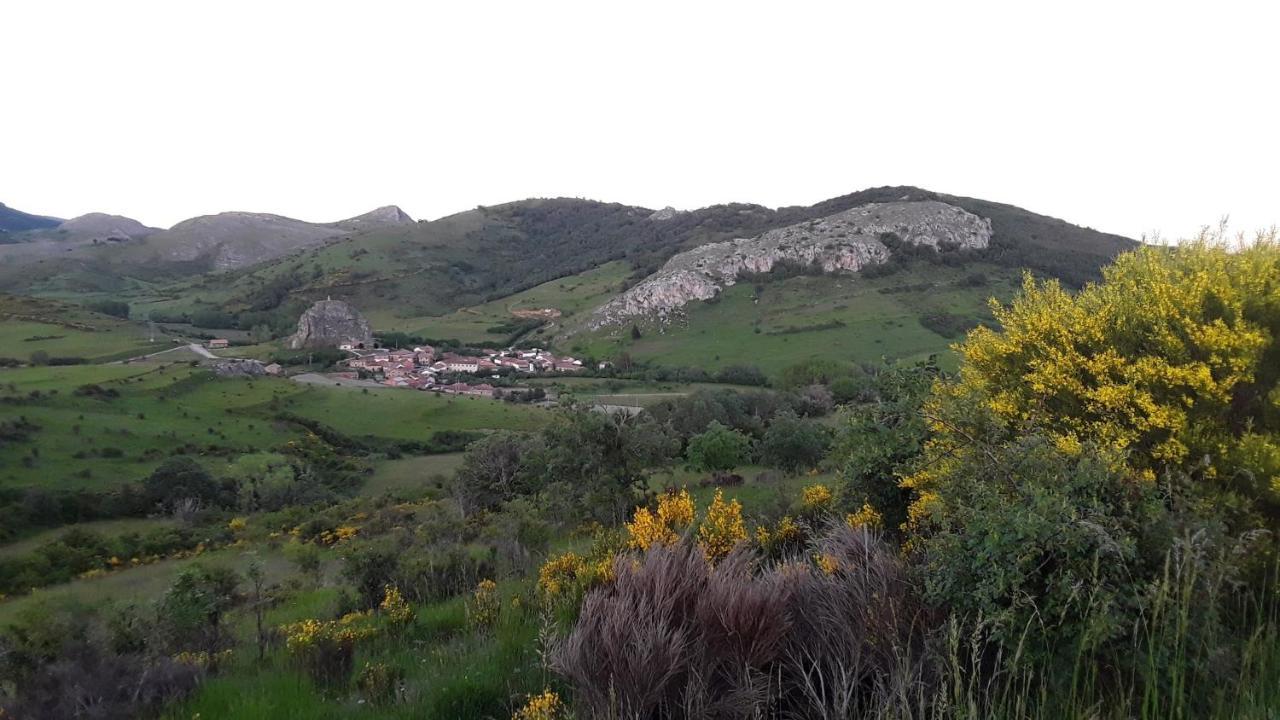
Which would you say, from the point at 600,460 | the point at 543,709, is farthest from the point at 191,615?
the point at 543,709

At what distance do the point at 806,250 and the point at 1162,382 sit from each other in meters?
111

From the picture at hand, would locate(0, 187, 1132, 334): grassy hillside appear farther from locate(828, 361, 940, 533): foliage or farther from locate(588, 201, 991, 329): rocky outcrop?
locate(828, 361, 940, 533): foliage

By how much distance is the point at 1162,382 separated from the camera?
24.3 ft

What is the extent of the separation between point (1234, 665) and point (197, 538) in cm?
3455

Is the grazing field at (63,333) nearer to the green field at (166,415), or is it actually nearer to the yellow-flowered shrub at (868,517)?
the green field at (166,415)

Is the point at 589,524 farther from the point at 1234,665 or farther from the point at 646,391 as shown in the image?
the point at 646,391

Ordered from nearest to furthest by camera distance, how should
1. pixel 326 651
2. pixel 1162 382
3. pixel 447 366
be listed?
pixel 326 651, pixel 1162 382, pixel 447 366

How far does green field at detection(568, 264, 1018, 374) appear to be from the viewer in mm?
78625

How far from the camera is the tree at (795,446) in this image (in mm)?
27406

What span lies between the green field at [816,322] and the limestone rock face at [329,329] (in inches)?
1637

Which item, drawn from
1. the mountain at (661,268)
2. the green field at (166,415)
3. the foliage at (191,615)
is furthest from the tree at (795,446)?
the mountain at (661,268)

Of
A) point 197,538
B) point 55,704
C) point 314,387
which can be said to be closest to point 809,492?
point 55,704

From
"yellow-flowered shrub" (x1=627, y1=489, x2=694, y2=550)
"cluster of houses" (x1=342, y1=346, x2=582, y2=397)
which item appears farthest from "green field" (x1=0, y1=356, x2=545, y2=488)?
"yellow-flowered shrub" (x1=627, y1=489, x2=694, y2=550)

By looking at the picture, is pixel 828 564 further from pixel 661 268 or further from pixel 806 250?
pixel 661 268
